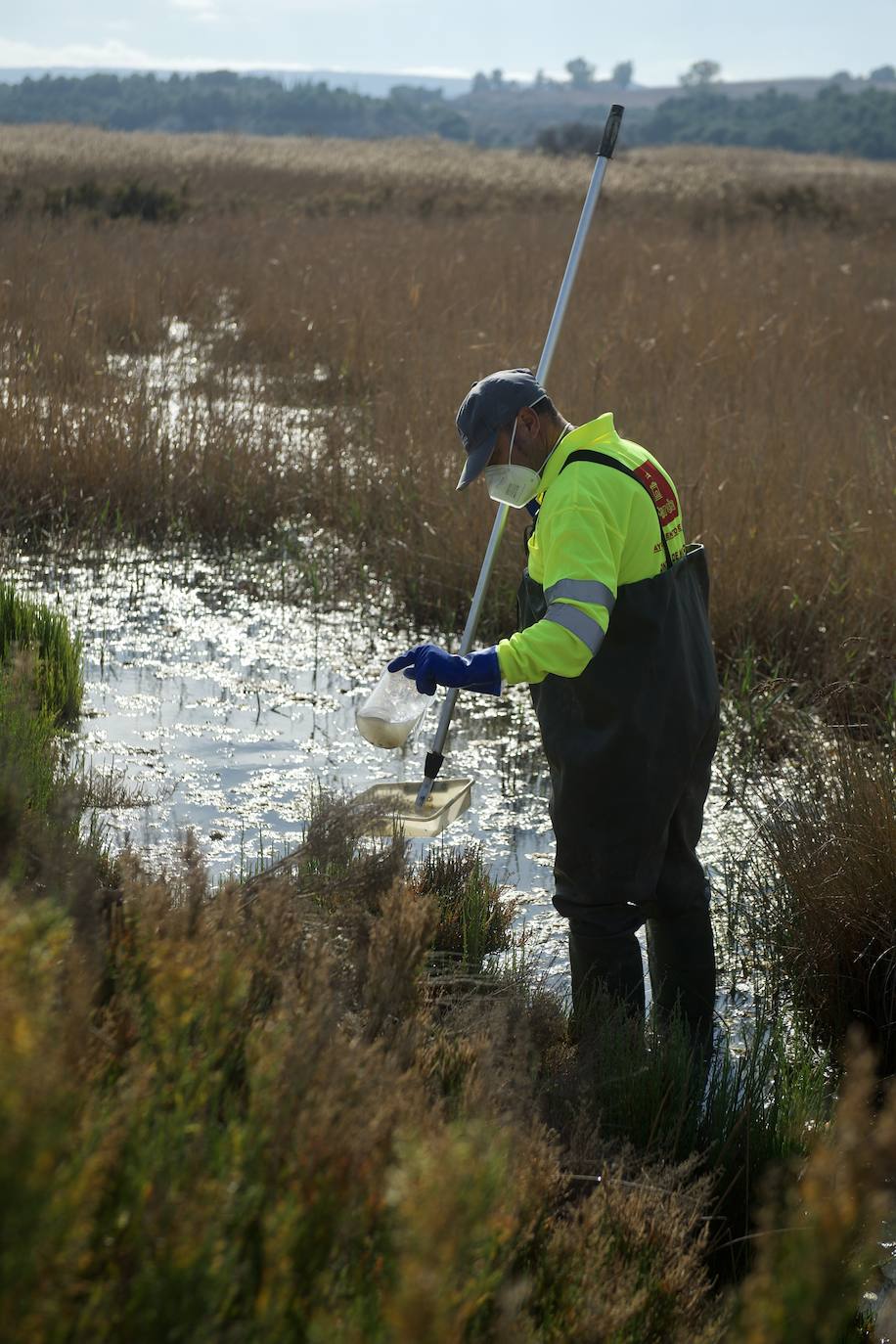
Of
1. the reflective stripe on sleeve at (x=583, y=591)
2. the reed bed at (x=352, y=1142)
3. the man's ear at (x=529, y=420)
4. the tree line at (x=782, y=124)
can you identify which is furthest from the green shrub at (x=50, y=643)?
the tree line at (x=782, y=124)

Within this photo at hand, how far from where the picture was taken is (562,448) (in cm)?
298

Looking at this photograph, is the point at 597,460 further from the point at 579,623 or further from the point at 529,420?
the point at 579,623

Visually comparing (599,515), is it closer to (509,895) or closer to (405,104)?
(509,895)

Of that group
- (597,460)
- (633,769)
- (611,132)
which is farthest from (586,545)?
(611,132)

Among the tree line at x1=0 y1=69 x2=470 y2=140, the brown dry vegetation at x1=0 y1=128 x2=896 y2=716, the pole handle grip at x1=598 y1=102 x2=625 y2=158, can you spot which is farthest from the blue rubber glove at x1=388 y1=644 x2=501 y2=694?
the tree line at x1=0 y1=69 x2=470 y2=140

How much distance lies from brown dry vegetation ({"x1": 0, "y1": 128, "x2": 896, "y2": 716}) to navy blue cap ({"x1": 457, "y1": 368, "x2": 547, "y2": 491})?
7.80 feet

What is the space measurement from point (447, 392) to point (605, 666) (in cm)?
517

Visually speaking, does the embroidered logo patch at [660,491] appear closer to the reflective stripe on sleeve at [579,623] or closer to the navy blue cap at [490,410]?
the navy blue cap at [490,410]

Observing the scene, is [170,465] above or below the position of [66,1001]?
above

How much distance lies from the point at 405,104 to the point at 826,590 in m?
159

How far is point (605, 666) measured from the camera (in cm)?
305

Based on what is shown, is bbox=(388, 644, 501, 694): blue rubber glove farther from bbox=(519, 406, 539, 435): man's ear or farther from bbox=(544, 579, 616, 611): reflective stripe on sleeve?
bbox=(519, 406, 539, 435): man's ear

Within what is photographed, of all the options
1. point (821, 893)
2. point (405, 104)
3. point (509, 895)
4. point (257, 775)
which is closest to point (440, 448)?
point (257, 775)

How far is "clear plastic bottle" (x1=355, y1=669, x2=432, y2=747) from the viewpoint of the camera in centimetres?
359
